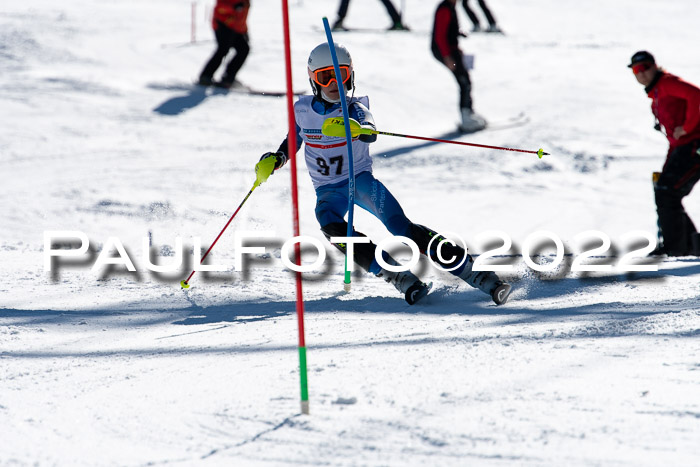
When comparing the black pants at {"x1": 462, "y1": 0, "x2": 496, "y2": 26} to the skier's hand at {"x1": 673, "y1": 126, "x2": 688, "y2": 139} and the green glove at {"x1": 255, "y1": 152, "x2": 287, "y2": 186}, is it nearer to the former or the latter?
the skier's hand at {"x1": 673, "y1": 126, "x2": 688, "y2": 139}

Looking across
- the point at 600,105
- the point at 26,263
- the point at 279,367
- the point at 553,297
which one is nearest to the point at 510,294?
the point at 553,297

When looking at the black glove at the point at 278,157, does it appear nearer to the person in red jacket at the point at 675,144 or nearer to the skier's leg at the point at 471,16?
the person in red jacket at the point at 675,144

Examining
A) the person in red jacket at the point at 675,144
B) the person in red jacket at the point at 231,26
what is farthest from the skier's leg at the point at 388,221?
the person in red jacket at the point at 231,26

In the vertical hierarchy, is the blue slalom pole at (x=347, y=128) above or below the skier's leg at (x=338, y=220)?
above

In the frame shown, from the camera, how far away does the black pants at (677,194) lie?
220 inches

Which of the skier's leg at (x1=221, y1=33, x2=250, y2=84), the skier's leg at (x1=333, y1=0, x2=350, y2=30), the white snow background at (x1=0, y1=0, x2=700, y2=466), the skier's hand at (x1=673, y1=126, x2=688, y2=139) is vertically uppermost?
the skier's leg at (x1=333, y1=0, x2=350, y2=30)

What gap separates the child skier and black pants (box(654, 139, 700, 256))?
1913 mm

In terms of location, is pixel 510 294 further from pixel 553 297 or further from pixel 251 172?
pixel 251 172

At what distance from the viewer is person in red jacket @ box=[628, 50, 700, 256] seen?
5.44 meters

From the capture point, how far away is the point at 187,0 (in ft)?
58.2

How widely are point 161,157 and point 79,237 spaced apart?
261 centimetres

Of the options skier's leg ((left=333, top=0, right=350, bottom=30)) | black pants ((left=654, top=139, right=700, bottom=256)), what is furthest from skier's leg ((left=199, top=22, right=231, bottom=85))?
black pants ((left=654, top=139, right=700, bottom=256))

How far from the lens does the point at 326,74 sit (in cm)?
462

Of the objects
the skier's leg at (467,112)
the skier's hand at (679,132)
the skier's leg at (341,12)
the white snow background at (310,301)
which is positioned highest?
the skier's leg at (341,12)
